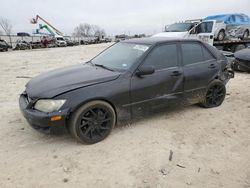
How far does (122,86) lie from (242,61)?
23.3 feet

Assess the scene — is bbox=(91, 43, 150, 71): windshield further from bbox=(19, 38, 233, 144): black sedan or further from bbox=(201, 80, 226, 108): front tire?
bbox=(201, 80, 226, 108): front tire

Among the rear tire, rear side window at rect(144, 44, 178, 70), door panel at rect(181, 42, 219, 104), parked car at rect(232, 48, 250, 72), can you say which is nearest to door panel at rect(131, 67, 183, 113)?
rear side window at rect(144, 44, 178, 70)

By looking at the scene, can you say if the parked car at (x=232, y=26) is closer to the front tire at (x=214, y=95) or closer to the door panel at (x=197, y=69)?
the front tire at (x=214, y=95)

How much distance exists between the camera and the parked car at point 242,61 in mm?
9281

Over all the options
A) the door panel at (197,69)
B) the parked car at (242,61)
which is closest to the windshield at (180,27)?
the parked car at (242,61)

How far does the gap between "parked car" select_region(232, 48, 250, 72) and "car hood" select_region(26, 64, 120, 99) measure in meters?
6.90

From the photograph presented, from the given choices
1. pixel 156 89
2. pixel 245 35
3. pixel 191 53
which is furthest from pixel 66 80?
pixel 245 35

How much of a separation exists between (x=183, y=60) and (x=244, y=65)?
18.7 feet

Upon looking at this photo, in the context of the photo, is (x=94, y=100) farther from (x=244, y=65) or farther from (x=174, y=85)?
(x=244, y=65)

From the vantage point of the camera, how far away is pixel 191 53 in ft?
16.3

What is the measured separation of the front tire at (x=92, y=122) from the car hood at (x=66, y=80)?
352 millimetres

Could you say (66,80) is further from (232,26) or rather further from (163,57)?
(232,26)

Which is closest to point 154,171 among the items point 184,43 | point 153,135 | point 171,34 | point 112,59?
point 153,135

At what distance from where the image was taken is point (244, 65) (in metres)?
9.39
